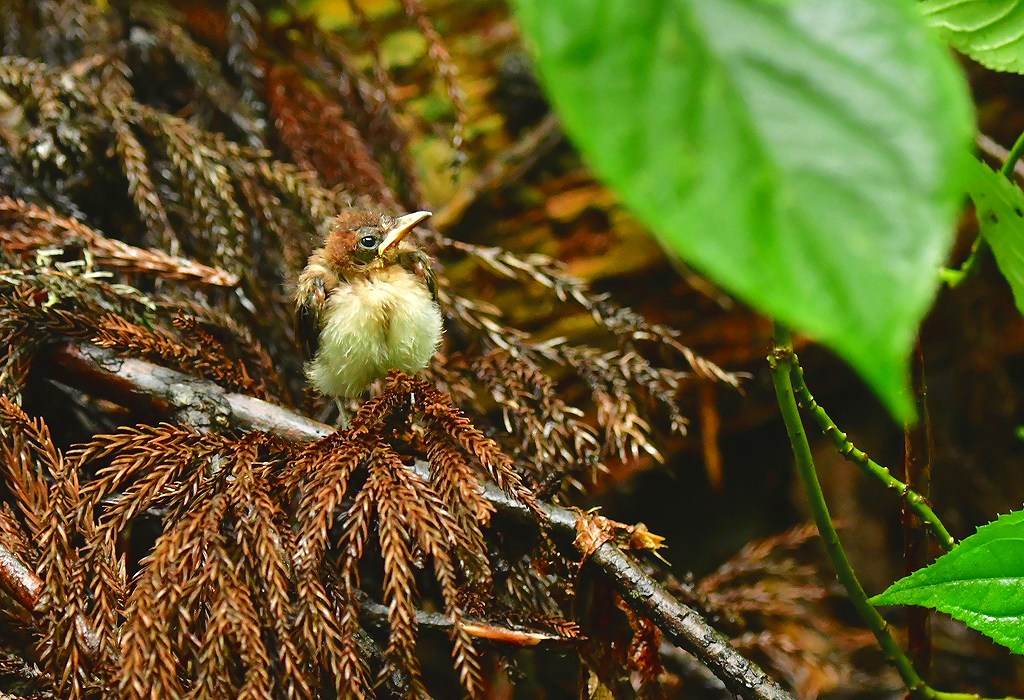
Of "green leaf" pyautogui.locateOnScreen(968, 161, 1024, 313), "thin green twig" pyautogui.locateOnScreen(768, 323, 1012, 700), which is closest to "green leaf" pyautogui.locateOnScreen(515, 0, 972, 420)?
"green leaf" pyautogui.locateOnScreen(968, 161, 1024, 313)

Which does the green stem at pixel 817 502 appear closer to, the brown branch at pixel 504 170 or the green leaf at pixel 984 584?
the green leaf at pixel 984 584

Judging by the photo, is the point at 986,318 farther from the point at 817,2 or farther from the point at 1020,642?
the point at 817,2

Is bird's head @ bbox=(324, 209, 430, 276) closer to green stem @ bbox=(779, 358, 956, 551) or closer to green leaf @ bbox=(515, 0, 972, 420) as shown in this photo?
green stem @ bbox=(779, 358, 956, 551)

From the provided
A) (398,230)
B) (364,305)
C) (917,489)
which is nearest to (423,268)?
(398,230)

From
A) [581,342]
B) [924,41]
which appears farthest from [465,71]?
[924,41]

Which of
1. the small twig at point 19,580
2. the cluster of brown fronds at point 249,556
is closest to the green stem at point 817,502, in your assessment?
the cluster of brown fronds at point 249,556

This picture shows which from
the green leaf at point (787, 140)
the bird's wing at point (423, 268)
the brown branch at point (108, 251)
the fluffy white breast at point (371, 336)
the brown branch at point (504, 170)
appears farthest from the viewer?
the brown branch at point (504, 170)
